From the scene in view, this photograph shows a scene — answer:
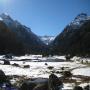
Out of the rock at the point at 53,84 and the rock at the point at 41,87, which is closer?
the rock at the point at 41,87

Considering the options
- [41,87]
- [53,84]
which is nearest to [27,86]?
[41,87]

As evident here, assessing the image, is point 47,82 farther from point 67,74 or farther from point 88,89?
point 67,74

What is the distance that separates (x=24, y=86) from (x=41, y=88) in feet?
5.65

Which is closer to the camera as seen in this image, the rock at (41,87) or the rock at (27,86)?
the rock at (41,87)

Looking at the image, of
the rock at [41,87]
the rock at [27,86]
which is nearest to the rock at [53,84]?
the rock at [41,87]

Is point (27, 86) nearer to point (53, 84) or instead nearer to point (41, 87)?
point (41, 87)

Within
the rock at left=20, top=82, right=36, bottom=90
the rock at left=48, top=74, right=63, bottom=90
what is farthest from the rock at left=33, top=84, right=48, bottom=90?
the rock at left=20, top=82, right=36, bottom=90

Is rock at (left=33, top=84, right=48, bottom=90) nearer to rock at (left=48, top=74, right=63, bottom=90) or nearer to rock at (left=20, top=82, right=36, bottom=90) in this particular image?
rock at (left=48, top=74, right=63, bottom=90)

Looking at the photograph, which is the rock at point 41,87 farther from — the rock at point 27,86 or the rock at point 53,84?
the rock at point 27,86

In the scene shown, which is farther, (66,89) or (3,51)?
(3,51)

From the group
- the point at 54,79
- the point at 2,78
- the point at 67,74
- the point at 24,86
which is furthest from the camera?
the point at 67,74

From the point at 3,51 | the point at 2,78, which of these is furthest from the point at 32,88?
the point at 3,51

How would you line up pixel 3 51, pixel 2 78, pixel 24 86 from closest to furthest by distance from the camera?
pixel 24 86, pixel 2 78, pixel 3 51

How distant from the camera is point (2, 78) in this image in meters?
29.6
